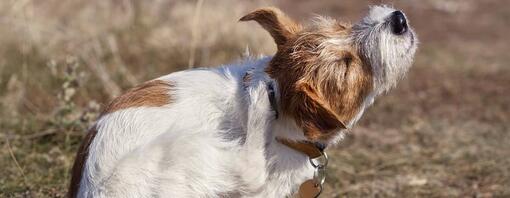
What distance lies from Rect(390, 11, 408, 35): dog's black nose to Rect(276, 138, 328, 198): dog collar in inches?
24.5

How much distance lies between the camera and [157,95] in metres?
4.04

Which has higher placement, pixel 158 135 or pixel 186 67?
pixel 158 135

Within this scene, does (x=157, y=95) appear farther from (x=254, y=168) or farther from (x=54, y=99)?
(x=54, y=99)

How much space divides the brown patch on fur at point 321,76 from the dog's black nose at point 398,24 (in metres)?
0.20

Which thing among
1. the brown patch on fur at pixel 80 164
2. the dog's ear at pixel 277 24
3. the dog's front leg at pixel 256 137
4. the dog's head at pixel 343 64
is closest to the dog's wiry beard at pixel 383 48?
the dog's head at pixel 343 64

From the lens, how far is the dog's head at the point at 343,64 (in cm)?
391

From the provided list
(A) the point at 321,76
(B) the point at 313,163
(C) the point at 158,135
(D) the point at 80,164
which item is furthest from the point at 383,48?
(D) the point at 80,164

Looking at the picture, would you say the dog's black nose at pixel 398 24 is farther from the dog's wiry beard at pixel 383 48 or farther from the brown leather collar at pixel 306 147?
the brown leather collar at pixel 306 147

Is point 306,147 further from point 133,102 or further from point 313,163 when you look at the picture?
point 133,102

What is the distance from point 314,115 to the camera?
377 cm

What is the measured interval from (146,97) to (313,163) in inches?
33.7

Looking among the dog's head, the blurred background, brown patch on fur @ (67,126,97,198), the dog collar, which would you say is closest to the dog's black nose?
the dog's head

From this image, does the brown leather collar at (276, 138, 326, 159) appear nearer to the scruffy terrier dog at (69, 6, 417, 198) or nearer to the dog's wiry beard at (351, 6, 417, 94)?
the scruffy terrier dog at (69, 6, 417, 198)

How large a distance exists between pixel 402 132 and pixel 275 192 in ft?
10.9
